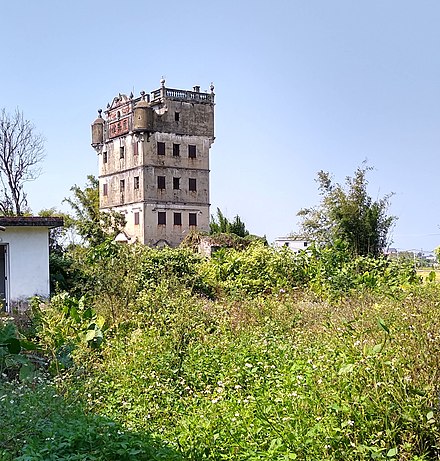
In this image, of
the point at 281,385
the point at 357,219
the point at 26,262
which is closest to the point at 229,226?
the point at 357,219

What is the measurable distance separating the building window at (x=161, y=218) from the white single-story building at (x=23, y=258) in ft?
102

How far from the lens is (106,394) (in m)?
7.87

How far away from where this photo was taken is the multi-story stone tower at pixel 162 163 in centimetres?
4588

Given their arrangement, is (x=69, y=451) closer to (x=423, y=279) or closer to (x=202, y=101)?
(x=423, y=279)

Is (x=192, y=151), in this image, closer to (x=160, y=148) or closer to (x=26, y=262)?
(x=160, y=148)

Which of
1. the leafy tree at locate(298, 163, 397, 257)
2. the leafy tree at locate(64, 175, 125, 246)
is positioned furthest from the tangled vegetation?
the leafy tree at locate(64, 175, 125, 246)

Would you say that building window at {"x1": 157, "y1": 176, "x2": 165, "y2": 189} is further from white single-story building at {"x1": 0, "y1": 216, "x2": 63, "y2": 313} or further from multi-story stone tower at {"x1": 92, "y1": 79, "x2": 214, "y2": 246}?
white single-story building at {"x1": 0, "y1": 216, "x2": 63, "y2": 313}

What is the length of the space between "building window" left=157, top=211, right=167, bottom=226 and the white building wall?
31.2 metres

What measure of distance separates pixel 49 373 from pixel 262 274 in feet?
28.6

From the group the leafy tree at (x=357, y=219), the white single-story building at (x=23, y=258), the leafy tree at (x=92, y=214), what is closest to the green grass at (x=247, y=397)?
the white single-story building at (x=23, y=258)

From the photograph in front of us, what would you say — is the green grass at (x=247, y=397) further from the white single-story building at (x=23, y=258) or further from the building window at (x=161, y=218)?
the building window at (x=161, y=218)

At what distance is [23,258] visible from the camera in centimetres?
1459

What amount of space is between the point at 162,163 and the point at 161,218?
4.18 meters

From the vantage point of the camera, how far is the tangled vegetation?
200 inches
